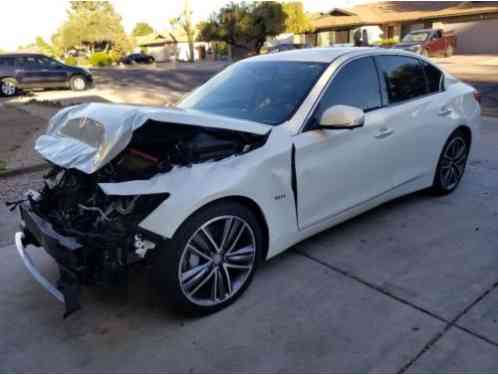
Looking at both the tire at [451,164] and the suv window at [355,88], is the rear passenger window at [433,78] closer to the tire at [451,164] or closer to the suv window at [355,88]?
the tire at [451,164]

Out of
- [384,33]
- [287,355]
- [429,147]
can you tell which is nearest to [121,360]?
[287,355]

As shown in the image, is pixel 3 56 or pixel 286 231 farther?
pixel 3 56

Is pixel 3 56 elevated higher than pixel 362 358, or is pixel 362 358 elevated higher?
pixel 3 56

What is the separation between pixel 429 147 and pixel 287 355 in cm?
275

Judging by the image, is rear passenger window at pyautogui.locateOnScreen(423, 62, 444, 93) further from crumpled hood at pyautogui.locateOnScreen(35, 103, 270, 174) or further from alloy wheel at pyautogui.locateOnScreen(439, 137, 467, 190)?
crumpled hood at pyautogui.locateOnScreen(35, 103, 270, 174)

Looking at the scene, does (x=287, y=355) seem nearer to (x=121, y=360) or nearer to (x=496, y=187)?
(x=121, y=360)

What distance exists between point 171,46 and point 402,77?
6417 centimetres

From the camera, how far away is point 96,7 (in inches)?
2756

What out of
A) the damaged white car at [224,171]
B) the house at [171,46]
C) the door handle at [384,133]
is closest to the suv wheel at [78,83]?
the damaged white car at [224,171]

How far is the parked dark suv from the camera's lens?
58.0ft

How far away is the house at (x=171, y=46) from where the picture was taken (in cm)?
5896

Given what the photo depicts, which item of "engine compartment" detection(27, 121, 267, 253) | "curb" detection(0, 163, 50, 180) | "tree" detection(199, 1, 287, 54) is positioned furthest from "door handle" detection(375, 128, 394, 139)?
"tree" detection(199, 1, 287, 54)

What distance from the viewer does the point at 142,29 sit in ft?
360

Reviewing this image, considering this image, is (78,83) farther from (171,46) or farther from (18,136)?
(171,46)
